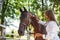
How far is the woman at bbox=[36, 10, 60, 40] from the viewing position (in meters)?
2.36

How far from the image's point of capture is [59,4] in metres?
2.41

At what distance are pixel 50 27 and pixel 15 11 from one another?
1.78 feet

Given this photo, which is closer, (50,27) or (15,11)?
(50,27)

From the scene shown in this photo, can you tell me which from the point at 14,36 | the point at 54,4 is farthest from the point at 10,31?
the point at 54,4

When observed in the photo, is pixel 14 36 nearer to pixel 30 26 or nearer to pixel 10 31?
pixel 10 31

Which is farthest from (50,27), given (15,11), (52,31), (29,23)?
(15,11)

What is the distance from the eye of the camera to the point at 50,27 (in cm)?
238

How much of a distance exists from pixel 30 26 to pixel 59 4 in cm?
49

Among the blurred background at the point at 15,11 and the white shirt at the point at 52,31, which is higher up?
the blurred background at the point at 15,11

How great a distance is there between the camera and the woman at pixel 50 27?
236 centimetres

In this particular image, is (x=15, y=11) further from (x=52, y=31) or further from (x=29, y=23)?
(x=52, y=31)

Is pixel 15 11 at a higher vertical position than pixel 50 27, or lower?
higher

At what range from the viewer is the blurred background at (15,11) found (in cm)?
243

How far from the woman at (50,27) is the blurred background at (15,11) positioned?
0.05 m
